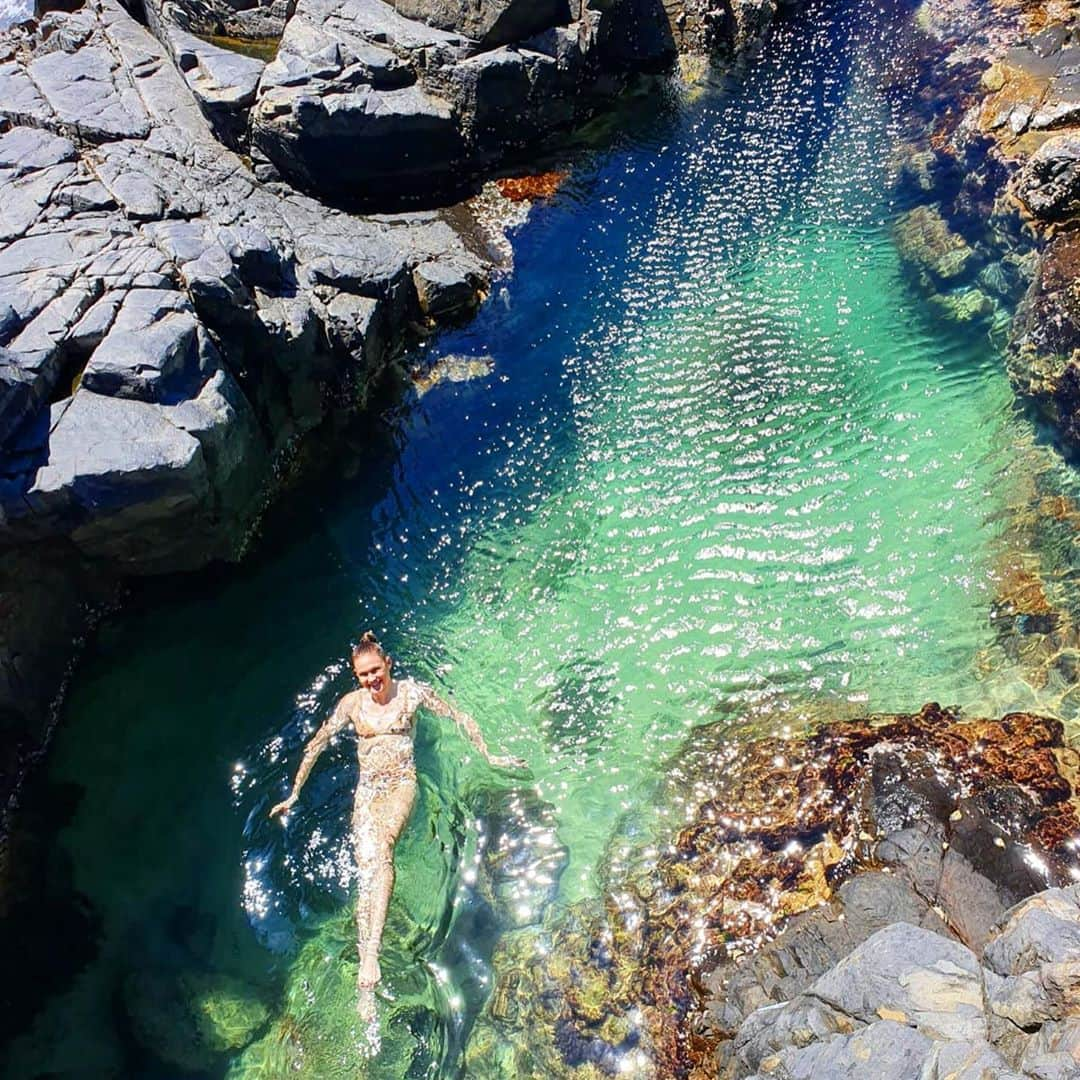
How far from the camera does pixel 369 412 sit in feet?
47.4

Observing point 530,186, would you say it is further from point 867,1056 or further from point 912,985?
point 867,1056

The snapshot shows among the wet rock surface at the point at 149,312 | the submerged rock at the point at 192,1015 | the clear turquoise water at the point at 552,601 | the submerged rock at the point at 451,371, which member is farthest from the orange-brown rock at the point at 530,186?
the submerged rock at the point at 192,1015

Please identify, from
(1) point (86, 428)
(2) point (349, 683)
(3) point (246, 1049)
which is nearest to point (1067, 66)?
(2) point (349, 683)

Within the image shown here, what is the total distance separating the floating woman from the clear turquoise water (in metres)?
0.36

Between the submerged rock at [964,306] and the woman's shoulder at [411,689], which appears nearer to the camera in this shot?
the woman's shoulder at [411,689]

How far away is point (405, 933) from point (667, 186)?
15155 mm

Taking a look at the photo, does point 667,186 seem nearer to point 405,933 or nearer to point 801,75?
point 801,75

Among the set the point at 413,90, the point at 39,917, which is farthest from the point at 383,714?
the point at 413,90

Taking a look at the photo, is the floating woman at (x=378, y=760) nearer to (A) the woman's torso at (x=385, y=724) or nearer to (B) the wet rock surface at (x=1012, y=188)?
(A) the woman's torso at (x=385, y=724)

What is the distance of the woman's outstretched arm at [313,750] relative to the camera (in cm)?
973

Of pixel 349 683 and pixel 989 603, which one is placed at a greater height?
pixel 989 603

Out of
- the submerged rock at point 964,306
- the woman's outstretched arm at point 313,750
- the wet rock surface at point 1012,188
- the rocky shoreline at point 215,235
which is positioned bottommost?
the woman's outstretched arm at point 313,750

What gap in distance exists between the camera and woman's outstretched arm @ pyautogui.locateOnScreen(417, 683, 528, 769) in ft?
32.6

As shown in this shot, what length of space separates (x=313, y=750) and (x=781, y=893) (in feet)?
18.1
